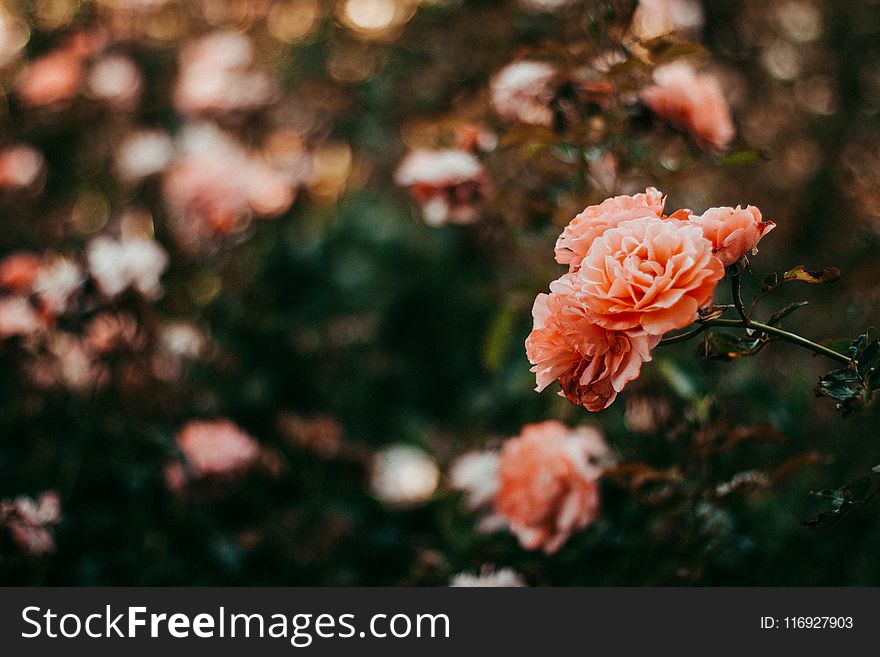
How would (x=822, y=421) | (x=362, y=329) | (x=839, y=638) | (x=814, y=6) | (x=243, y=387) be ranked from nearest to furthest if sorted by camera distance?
1. (x=839, y=638)
2. (x=822, y=421)
3. (x=243, y=387)
4. (x=362, y=329)
5. (x=814, y=6)

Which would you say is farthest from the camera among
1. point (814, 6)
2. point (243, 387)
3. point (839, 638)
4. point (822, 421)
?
point (814, 6)

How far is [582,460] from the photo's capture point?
117 cm

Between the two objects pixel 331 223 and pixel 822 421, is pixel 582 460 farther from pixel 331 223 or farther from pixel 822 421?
pixel 331 223

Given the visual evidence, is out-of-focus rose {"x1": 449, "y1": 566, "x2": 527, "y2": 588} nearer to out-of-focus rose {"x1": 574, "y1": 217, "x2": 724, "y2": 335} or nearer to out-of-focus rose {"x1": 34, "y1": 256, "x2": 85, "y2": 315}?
out-of-focus rose {"x1": 574, "y1": 217, "x2": 724, "y2": 335}

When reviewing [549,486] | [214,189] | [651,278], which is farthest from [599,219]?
[214,189]

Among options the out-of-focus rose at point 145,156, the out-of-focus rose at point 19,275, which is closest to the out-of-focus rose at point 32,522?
the out-of-focus rose at point 19,275

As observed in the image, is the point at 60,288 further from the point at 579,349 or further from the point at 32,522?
the point at 579,349

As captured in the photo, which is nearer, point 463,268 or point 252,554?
point 252,554

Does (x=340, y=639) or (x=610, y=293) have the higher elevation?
(x=610, y=293)

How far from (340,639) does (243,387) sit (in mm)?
1105

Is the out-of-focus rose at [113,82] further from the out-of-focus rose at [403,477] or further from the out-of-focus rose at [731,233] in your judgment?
the out-of-focus rose at [731,233]

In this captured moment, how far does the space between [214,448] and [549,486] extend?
0.88 metres

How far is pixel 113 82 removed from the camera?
7.82 ft

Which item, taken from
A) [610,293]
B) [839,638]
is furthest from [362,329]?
[610,293]
